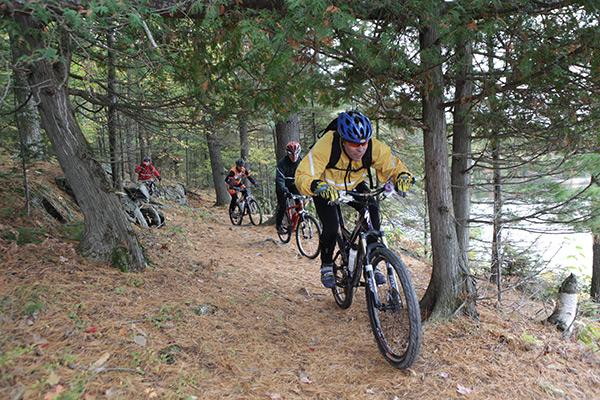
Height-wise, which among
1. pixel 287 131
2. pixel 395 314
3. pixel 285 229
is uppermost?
pixel 287 131

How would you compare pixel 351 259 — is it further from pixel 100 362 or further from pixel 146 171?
pixel 146 171

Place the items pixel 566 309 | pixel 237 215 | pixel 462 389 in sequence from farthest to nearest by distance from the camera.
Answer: pixel 237 215, pixel 566 309, pixel 462 389

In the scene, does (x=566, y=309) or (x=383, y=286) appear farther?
(x=566, y=309)

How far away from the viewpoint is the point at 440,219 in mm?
3914

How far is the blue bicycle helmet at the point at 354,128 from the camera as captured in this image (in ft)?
11.0

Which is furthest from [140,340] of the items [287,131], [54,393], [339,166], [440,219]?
[287,131]

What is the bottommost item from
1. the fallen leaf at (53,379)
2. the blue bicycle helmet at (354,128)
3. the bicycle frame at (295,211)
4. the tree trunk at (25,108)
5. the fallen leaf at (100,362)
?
the fallen leaf at (100,362)

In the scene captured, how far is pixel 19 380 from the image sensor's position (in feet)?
7.12

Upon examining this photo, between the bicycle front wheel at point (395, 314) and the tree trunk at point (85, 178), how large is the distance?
343 cm

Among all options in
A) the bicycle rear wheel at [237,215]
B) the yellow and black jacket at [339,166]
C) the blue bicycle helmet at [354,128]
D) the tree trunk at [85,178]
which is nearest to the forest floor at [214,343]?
the tree trunk at [85,178]

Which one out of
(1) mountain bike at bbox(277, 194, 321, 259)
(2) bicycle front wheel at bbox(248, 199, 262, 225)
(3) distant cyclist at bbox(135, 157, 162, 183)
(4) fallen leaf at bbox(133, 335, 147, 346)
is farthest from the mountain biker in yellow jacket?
(3) distant cyclist at bbox(135, 157, 162, 183)

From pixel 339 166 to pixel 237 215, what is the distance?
25.5 ft

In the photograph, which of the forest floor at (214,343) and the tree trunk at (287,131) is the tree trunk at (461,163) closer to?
the forest floor at (214,343)

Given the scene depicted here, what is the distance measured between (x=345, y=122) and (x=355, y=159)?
1.56 ft
